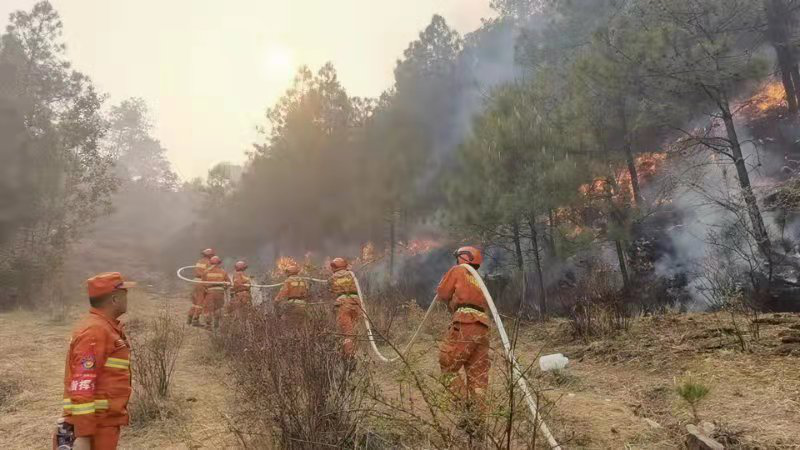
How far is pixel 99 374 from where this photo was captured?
2684 millimetres

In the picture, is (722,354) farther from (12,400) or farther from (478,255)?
(12,400)

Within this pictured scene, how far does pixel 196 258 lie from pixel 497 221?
21.7 m

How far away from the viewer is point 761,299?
8055 mm

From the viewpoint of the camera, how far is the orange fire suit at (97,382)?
2.54m

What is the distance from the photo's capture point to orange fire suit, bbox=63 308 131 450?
8.32ft

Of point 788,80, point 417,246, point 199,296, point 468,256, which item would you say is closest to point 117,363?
point 468,256

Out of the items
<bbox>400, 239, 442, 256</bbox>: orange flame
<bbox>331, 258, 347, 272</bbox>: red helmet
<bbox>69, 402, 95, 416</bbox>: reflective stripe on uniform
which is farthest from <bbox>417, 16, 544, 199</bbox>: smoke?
<bbox>69, 402, 95, 416</bbox>: reflective stripe on uniform

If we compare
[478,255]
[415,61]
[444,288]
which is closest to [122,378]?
[444,288]

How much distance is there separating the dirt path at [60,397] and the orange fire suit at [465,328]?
191cm

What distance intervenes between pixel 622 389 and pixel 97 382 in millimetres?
4695

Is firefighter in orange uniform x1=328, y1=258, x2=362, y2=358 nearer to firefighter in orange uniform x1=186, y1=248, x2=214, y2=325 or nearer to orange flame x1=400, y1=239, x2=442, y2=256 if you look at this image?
firefighter in orange uniform x1=186, y1=248, x2=214, y2=325

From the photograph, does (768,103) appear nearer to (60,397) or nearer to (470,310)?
(470,310)

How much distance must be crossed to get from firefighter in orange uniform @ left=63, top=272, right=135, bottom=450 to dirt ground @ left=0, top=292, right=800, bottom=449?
3.07ft

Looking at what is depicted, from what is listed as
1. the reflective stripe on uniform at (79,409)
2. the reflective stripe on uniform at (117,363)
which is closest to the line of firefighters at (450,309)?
the reflective stripe on uniform at (117,363)
